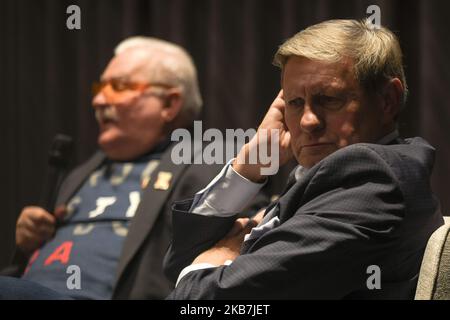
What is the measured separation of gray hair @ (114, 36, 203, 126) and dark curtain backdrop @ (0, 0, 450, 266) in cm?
5

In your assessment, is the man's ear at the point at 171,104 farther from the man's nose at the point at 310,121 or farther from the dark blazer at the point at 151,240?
the man's nose at the point at 310,121

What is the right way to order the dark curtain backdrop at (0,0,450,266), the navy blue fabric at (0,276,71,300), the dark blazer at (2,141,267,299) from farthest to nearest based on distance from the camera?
the dark curtain backdrop at (0,0,450,266)
the dark blazer at (2,141,267,299)
the navy blue fabric at (0,276,71,300)

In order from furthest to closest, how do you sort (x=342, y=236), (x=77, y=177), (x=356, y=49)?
(x=77, y=177) < (x=356, y=49) < (x=342, y=236)

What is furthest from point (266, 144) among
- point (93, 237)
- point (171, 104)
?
point (171, 104)

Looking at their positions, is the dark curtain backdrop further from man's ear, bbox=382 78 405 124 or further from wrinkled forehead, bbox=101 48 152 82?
man's ear, bbox=382 78 405 124

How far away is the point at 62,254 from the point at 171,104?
0.49m

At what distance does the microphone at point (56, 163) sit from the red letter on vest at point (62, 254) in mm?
133

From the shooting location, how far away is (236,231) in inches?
48.8

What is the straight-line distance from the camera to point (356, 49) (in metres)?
1.14

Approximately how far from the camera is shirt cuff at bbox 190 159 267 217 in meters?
1.23

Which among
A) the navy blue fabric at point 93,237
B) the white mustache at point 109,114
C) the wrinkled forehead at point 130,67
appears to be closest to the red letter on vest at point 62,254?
the navy blue fabric at point 93,237

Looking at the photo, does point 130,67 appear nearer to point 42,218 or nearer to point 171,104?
point 171,104

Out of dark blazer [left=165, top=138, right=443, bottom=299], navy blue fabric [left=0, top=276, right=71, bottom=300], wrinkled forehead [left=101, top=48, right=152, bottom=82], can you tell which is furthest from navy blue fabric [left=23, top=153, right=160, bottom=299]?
dark blazer [left=165, top=138, right=443, bottom=299]
